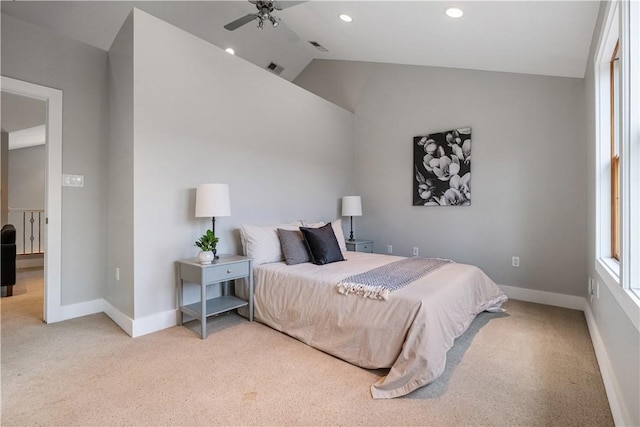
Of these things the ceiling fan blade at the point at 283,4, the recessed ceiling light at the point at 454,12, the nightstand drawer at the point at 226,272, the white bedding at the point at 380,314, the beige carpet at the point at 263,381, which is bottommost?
the beige carpet at the point at 263,381

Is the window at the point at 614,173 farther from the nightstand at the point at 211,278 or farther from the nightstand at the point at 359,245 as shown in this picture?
the nightstand at the point at 211,278

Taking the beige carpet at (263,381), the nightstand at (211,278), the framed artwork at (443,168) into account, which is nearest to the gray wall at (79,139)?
the beige carpet at (263,381)

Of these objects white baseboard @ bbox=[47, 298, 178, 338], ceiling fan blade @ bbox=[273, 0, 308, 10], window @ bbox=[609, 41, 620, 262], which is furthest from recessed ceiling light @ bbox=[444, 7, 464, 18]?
white baseboard @ bbox=[47, 298, 178, 338]

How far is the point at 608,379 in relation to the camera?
1.80 meters

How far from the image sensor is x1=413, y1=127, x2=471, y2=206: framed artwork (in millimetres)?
3988

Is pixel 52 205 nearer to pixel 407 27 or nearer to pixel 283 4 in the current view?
pixel 283 4

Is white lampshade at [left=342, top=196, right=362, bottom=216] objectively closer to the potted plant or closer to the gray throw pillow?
the gray throw pillow

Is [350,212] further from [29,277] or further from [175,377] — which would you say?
[29,277]

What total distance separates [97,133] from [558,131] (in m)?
4.99

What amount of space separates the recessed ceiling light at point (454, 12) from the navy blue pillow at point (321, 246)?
2336 millimetres

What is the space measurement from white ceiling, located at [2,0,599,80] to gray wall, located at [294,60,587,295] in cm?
27

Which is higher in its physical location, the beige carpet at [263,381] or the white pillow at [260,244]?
the white pillow at [260,244]

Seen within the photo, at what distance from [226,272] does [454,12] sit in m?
3.03

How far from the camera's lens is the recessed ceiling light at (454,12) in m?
2.59
